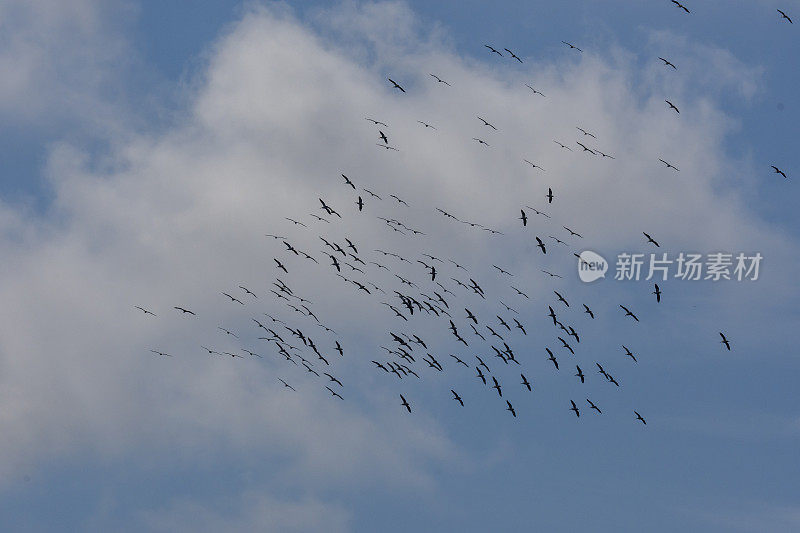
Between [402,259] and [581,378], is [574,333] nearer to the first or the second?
[581,378]

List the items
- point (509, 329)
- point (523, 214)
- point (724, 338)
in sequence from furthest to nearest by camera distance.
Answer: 1. point (509, 329)
2. point (724, 338)
3. point (523, 214)

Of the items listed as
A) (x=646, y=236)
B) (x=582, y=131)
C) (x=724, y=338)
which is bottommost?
(x=724, y=338)

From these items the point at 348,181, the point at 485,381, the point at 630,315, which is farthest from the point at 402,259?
the point at 630,315

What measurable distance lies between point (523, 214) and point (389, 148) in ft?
54.8

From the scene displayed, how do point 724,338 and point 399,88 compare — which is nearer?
point 399,88

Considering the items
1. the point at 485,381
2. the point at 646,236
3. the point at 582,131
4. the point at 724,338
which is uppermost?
the point at 582,131

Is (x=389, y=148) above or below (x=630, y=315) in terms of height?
above

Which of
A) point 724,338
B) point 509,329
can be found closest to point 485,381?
point 509,329

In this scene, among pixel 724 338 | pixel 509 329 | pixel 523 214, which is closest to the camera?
pixel 523 214

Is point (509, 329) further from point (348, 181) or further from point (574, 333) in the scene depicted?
point (348, 181)

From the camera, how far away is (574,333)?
175 m

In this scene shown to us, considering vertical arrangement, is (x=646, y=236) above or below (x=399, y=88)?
below

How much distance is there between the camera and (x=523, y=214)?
14325 cm

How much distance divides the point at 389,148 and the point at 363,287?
88.6 ft
